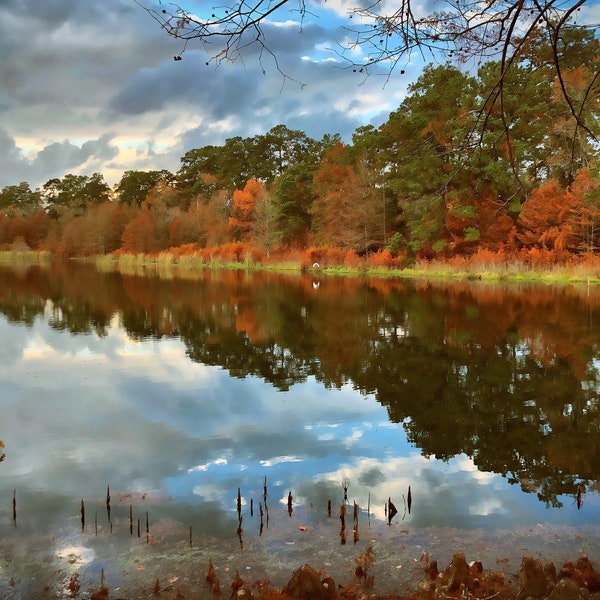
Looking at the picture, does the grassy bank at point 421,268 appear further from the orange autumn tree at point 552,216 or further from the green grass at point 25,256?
the green grass at point 25,256

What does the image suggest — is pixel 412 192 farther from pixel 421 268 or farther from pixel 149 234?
pixel 149 234

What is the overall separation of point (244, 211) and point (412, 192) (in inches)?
1200

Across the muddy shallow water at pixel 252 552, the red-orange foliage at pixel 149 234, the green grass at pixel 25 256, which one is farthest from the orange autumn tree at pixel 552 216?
the green grass at pixel 25 256

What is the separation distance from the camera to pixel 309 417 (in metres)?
10.3

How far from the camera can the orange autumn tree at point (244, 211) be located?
228 feet

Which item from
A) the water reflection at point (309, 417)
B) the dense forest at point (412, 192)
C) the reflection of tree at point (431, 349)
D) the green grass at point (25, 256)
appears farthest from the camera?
the green grass at point (25, 256)

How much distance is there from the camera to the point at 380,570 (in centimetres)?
505

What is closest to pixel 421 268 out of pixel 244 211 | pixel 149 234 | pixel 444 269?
pixel 444 269

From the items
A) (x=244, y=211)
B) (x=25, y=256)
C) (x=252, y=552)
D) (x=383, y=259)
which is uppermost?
(x=244, y=211)

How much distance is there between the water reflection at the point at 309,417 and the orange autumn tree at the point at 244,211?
1887 inches

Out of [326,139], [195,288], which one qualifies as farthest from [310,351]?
[326,139]

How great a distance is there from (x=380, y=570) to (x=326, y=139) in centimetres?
6965

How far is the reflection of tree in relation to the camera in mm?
8867

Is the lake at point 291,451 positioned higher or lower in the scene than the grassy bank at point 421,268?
lower
